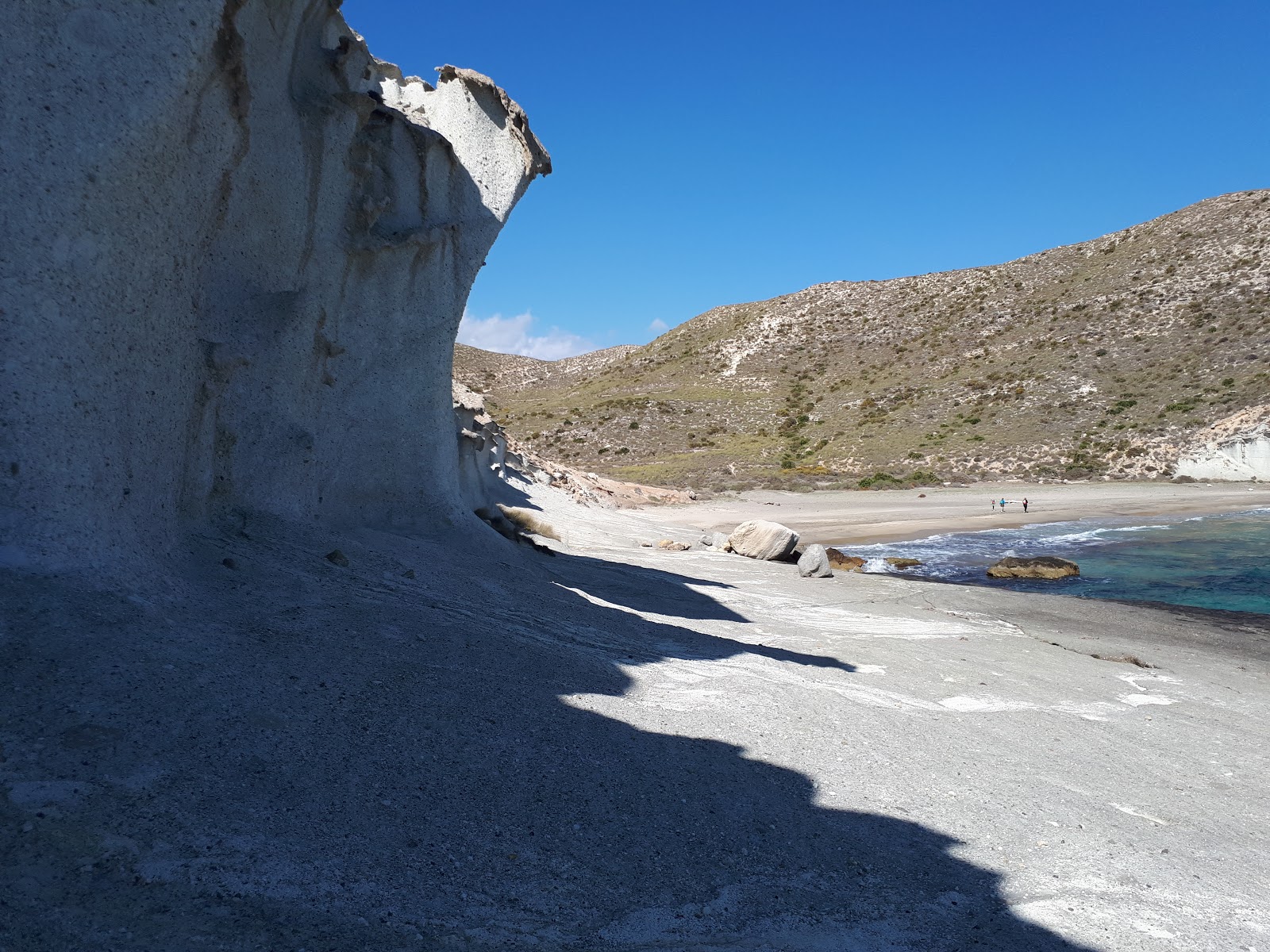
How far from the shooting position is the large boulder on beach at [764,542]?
18.8m

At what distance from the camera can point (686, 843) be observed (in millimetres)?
4398

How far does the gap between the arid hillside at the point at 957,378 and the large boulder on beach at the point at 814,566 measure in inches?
899

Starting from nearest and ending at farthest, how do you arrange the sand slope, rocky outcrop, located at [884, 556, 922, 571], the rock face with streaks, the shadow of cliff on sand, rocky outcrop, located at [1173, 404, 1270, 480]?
1. the shadow of cliff on sand
2. the sand slope
3. the rock face with streaks
4. rocky outcrop, located at [884, 556, 922, 571]
5. rocky outcrop, located at [1173, 404, 1270, 480]

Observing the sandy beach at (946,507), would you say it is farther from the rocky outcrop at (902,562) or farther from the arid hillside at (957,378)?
the rocky outcrop at (902,562)

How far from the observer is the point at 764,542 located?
1898cm

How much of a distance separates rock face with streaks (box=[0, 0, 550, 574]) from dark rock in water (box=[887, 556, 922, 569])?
13.1 meters

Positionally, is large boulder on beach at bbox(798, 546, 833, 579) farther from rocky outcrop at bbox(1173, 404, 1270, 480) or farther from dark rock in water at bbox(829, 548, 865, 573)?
rocky outcrop at bbox(1173, 404, 1270, 480)

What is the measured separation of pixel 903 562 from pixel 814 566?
17.4 ft

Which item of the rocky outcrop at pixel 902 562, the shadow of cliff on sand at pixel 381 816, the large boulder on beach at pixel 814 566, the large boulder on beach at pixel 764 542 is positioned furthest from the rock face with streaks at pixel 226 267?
the rocky outcrop at pixel 902 562

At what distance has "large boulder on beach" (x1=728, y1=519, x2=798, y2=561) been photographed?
61.8 feet

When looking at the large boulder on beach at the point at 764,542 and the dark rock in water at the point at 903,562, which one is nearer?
the large boulder on beach at the point at 764,542

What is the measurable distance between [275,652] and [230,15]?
14.2 ft

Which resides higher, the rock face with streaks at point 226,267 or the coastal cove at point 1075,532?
the rock face with streaks at point 226,267

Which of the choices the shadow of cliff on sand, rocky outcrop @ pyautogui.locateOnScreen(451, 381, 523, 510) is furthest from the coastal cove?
the shadow of cliff on sand
